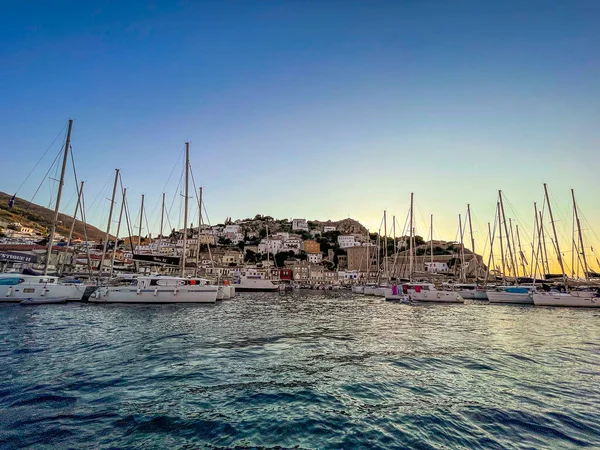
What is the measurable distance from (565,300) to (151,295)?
44487 millimetres

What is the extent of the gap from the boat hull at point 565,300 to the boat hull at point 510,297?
5.15 ft

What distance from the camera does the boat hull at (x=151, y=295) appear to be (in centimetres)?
2675

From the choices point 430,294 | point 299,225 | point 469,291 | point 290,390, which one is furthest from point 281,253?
point 290,390

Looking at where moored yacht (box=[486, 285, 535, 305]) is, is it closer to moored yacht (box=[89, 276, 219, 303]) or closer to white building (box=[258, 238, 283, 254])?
moored yacht (box=[89, 276, 219, 303])

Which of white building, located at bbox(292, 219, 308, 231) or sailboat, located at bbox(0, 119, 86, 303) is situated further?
white building, located at bbox(292, 219, 308, 231)

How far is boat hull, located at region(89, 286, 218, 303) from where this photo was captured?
2675 centimetres

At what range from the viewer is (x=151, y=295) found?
27281 mm

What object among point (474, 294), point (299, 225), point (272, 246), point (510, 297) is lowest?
point (474, 294)

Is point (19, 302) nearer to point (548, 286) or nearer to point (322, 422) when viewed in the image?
point (322, 422)

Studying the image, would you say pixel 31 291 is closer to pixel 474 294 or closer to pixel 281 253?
pixel 474 294

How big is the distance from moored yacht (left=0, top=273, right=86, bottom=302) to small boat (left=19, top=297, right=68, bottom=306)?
270 millimetres

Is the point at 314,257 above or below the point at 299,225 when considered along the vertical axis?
below

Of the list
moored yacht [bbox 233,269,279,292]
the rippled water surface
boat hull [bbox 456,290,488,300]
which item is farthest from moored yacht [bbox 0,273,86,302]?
boat hull [bbox 456,290,488,300]

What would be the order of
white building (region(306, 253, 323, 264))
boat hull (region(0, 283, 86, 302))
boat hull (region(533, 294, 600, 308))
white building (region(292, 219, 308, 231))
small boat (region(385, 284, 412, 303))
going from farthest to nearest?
white building (region(292, 219, 308, 231))
white building (region(306, 253, 323, 264))
small boat (region(385, 284, 412, 303))
boat hull (region(533, 294, 600, 308))
boat hull (region(0, 283, 86, 302))
